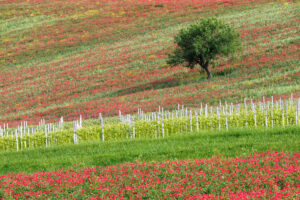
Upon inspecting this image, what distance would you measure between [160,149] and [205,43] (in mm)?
37102

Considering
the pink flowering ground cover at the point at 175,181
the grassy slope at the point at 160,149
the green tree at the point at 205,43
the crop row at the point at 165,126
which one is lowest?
the crop row at the point at 165,126

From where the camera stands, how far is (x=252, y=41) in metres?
65.4

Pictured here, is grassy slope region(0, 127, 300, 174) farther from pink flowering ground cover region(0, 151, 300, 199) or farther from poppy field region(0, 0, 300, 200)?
pink flowering ground cover region(0, 151, 300, 199)

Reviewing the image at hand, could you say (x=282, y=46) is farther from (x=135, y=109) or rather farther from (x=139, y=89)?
(x=135, y=109)

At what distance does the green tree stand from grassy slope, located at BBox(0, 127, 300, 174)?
32.6 metres

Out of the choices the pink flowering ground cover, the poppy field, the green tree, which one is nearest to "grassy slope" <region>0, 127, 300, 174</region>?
the poppy field

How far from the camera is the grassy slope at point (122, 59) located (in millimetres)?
46781

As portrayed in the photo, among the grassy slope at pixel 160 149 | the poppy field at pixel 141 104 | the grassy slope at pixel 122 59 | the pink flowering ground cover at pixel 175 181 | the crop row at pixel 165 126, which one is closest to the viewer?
the pink flowering ground cover at pixel 175 181

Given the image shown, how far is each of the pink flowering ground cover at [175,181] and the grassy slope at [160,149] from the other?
1536mm

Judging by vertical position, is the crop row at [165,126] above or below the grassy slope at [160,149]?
below

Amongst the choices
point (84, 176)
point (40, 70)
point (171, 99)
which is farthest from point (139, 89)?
point (84, 176)

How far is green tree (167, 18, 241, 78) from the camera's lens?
53.6 metres

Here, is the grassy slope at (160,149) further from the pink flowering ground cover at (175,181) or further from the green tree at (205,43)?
the green tree at (205,43)

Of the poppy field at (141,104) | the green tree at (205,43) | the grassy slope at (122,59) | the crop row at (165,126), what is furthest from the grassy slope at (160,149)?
the green tree at (205,43)
